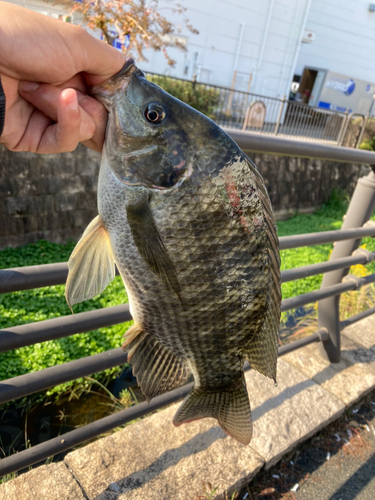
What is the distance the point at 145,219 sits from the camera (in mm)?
972

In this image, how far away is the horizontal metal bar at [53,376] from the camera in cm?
141

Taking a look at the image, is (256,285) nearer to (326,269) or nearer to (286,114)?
(326,269)

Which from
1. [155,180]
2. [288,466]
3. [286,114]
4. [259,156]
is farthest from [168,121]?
[286,114]

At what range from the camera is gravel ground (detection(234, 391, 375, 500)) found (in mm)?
1997

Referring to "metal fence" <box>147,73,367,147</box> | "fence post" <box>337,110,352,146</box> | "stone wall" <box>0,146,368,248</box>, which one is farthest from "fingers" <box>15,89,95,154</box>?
"fence post" <box>337,110,352,146</box>

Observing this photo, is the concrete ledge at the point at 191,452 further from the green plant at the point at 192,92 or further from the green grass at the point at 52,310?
the green plant at the point at 192,92

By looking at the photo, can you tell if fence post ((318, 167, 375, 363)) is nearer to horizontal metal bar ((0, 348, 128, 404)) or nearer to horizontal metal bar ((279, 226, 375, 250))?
horizontal metal bar ((279, 226, 375, 250))

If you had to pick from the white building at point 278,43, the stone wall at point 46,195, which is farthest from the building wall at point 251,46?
the stone wall at point 46,195

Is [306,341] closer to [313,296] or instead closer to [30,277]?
[313,296]

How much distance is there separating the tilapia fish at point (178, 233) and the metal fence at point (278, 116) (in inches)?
421

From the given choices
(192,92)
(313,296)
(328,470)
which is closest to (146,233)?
(313,296)

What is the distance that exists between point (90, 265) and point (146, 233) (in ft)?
0.67

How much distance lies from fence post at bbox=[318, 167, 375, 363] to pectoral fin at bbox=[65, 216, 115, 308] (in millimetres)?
2020

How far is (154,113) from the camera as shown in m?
0.96
